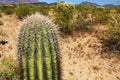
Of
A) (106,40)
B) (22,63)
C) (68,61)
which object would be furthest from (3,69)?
(106,40)

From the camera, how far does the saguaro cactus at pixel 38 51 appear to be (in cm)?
467

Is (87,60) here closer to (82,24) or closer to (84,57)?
(84,57)

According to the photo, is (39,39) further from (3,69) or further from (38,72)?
(3,69)

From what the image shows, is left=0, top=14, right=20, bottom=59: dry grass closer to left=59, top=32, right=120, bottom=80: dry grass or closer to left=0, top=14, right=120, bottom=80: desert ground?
left=0, top=14, right=120, bottom=80: desert ground

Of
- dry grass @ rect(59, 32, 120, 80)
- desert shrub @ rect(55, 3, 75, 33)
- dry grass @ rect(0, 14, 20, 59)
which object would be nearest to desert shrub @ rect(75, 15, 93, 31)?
desert shrub @ rect(55, 3, 75, 33)

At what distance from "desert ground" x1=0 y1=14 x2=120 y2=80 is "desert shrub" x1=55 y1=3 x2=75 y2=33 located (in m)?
0.36

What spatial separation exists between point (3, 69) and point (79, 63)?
2433mm

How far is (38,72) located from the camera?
15.4ft

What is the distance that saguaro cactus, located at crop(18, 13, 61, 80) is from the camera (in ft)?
15.3

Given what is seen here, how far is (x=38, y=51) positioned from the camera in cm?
466

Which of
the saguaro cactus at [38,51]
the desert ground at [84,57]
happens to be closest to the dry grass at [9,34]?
the desert ground at [84,57]

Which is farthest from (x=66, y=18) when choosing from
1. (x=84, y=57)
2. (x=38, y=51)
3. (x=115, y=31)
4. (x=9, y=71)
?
(x=38, y=51)

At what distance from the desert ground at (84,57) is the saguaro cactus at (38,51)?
8.70 ft

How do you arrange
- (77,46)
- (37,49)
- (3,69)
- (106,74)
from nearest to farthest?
(37,49)
(3,69)
(106,74)
(77,46)
